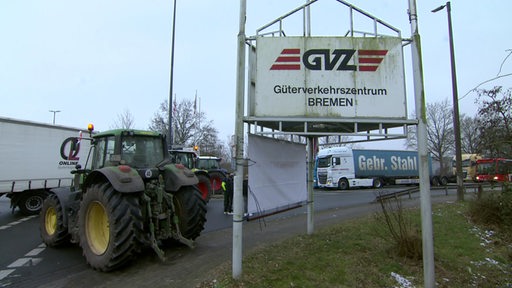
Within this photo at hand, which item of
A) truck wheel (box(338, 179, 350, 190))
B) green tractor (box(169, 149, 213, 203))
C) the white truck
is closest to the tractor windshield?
the white truck

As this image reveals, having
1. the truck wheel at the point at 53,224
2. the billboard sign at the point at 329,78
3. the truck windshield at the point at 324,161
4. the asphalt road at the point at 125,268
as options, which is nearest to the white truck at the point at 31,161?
the asphalt road at the point at 125,268

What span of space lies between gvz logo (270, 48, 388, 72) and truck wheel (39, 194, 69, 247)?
5.43m

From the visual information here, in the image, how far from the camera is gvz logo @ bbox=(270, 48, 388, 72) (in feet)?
16.9

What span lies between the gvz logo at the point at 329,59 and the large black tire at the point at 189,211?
3.40 meters

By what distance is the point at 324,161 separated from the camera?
2808 cm

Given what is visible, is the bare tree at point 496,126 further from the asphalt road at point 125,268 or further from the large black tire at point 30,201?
the large black tire at point 30,201

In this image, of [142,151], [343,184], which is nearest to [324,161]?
[343,184]

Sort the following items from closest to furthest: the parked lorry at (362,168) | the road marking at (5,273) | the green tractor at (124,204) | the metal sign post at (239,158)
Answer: the metal sign post at (239,158), the road marking at (5,273), the green tractor at (124,204), the parked lorry at (362,168)

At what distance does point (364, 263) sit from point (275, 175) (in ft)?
7.02

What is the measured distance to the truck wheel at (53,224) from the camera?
7.10 m

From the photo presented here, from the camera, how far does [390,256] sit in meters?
6.22

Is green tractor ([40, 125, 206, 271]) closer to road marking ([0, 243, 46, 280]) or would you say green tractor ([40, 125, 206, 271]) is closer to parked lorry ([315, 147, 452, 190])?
road marking ([0, 243, 46, 280])

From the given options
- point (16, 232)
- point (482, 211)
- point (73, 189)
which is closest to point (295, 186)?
point (73, 189)

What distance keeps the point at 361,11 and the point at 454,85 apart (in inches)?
431
